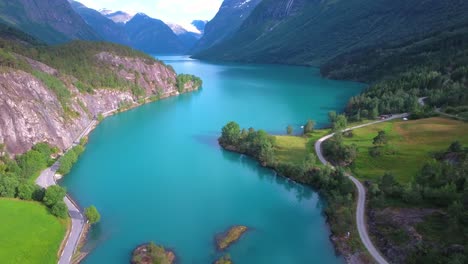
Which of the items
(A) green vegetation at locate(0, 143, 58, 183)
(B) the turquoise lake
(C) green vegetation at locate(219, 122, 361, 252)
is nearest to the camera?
(B) the turquoise lake

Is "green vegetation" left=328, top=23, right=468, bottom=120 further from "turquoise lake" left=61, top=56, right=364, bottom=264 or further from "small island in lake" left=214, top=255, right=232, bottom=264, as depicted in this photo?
"small island in lake" left=214, top=255, right=232, bottom=264

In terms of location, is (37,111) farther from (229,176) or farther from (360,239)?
(360,239)

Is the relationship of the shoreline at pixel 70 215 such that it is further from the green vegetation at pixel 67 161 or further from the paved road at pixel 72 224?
the green vegetation at pixel 67 161

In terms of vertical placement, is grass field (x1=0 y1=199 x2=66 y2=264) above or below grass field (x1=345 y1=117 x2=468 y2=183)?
below

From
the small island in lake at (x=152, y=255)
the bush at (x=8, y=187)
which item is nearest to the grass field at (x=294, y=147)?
the small island in lake at (x=152, y=255)

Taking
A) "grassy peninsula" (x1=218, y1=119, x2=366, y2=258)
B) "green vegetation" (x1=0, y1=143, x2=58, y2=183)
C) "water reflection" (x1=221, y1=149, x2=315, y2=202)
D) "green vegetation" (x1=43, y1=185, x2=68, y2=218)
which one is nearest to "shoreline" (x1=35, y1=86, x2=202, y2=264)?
"green vegetation" (x1=0, y1=143, x2=58, y2=183)

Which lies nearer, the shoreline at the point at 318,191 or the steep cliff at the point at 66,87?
the shoreline at the point at 318,191

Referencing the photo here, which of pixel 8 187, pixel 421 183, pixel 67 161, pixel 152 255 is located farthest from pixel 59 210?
pixel 421 183
